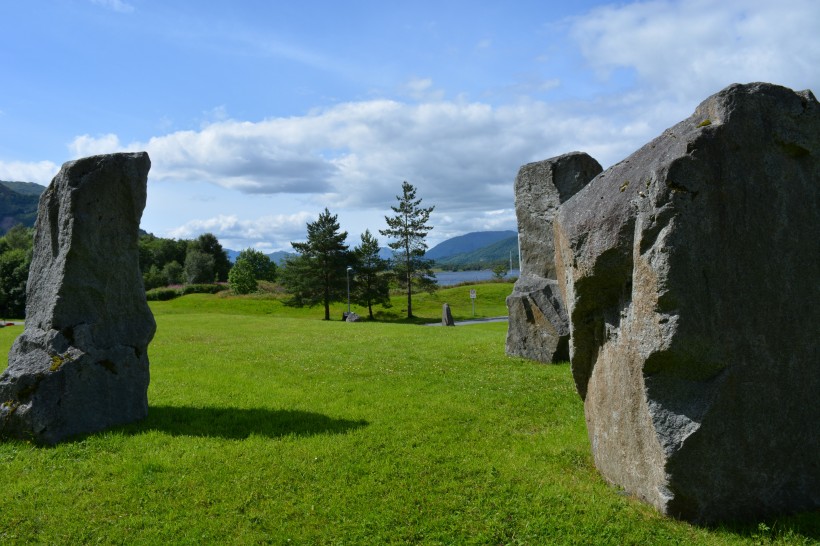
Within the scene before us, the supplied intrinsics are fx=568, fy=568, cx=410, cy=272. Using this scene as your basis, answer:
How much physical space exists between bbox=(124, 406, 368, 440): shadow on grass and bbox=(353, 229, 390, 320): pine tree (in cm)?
5440

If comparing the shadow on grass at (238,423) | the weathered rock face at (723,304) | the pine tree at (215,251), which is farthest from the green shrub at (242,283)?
the weathered rock face at (723,304)

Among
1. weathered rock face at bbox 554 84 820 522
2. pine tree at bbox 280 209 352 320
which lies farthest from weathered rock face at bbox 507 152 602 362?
pine tree at bbox 280 209 352 320

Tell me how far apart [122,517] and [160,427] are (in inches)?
Result: 149

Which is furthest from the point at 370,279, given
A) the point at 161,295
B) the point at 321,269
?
the point at 161,295

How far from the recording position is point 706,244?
6.07 metres

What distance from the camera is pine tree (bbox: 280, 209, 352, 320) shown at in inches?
2542

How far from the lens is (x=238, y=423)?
35.0ft

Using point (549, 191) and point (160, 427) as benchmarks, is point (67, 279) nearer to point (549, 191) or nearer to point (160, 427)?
point (160, 427)

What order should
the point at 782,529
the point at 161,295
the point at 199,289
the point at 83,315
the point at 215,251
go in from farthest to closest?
1. the point at 215,251
2. the point at 199,289
3. the point at 161,295
4. the point at 83,315
5. the point at 782,529

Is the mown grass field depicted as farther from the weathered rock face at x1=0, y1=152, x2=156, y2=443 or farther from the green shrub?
the green shrub

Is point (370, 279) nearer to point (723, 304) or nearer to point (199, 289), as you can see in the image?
point (199, 289)

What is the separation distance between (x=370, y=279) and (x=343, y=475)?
5988 cm

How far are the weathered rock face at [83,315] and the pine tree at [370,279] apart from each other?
54879 millimetres

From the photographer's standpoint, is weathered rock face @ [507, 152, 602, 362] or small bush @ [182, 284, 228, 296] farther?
small bush @ [182, 284, 228, 296]
